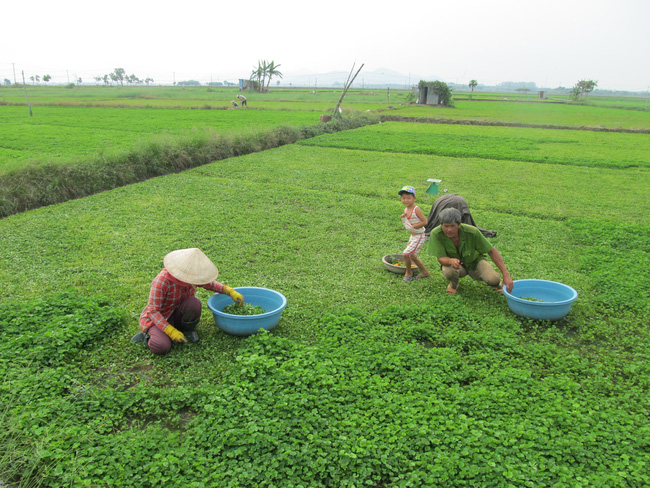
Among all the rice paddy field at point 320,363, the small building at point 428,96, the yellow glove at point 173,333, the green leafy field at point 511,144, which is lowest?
the rice paddy field at point 320,363

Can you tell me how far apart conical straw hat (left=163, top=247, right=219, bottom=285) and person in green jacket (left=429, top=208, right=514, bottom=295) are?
2.83 m

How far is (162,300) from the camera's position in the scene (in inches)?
175

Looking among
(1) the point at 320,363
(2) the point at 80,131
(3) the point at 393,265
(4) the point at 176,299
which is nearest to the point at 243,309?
(4) the point at 176,299

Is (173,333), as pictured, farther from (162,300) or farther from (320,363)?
(320,363)

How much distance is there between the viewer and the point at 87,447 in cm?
317

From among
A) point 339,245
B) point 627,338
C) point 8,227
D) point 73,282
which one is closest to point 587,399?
point 627,338

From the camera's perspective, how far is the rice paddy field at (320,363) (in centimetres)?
312

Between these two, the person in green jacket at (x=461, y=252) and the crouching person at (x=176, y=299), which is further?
the person in green jacket at (x=461, y=252)

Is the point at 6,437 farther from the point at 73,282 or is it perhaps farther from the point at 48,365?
the point at 73,282

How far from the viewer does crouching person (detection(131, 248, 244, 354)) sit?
428 cm

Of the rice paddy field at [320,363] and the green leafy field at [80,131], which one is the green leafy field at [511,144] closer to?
the green leafy field at [80,131]

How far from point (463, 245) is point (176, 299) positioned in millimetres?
3497

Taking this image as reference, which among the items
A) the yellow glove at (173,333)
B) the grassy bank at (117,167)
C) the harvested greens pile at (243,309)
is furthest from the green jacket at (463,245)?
the grassy bank at (117,167)

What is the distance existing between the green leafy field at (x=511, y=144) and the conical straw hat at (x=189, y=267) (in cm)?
1463
